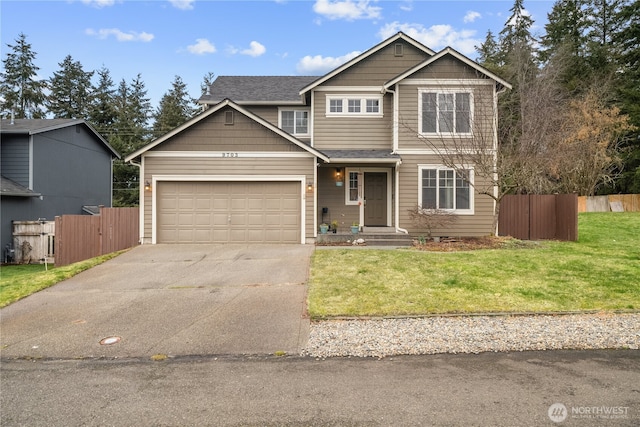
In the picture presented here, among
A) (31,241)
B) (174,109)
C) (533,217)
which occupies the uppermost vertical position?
(174,109)

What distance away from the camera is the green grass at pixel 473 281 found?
6172 mm

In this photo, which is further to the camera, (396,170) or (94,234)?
(396,170)

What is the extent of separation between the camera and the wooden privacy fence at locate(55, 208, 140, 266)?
434 inches

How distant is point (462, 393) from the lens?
136 inches

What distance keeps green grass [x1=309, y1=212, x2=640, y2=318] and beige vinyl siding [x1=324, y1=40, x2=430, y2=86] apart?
7287mm

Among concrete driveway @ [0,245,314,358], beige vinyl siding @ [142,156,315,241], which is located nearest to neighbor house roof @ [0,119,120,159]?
beige vinyl siding @ [142,156,315,241]

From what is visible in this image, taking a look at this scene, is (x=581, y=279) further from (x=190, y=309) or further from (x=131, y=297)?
(x=131, y=297)

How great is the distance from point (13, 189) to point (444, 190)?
17.0m

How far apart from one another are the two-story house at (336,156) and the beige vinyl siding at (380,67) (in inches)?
1.6

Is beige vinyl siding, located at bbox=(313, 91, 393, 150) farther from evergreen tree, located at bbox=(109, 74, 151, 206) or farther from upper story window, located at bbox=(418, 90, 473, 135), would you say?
evergreen tree, located at bbox=(109, 74, 151, 206)

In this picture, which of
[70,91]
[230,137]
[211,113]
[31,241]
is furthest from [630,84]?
[70,91]

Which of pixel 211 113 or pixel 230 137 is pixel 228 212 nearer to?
pixel 230 137

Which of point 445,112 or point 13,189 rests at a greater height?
point 445,112

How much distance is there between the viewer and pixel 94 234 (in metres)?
12.0
